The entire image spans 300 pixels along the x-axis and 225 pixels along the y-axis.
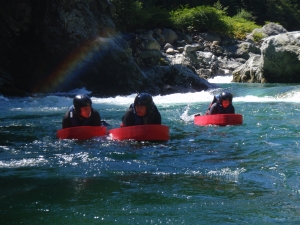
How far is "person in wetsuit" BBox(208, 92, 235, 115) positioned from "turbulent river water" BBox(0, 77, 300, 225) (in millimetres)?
628

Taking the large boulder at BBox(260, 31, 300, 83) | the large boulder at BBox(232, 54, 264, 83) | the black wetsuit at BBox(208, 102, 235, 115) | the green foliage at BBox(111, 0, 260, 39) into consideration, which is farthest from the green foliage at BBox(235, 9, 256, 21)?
the black wetsuit at BBox(208, 102, 235, 115)

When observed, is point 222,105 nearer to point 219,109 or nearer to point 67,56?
point 219,109

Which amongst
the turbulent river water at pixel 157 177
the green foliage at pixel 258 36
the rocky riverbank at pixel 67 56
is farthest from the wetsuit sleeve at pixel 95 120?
the green foliage at pixel 258 36

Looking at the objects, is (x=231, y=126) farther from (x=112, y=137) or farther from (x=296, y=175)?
(x=296, y=175)

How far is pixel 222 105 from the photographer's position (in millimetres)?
11195

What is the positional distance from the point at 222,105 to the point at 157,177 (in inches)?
216

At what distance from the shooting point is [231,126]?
34.8 ft

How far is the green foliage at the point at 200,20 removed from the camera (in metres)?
37.0

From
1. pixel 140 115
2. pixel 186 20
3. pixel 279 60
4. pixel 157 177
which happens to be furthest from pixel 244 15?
pixel 157 177

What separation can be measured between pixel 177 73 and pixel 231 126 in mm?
12303

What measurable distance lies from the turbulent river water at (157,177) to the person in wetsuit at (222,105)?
628mm

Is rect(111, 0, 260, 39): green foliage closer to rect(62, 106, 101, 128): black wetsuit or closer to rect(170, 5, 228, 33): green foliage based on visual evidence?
rect(170, 5, 228, 33): green foliage

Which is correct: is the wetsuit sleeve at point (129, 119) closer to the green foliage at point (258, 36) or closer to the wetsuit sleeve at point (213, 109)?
the wetsuit sleeve at point (213, 109)

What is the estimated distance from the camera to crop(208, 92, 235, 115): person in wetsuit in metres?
11.0
